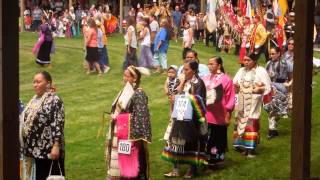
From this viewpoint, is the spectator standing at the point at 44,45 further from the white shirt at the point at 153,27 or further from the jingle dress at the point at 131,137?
the jingle dress at the point at 131,137

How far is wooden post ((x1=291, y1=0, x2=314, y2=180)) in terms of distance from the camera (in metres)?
7.63

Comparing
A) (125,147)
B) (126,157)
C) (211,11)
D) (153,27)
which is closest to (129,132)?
(125,147)

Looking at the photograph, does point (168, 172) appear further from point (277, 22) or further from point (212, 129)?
point (277, 22)

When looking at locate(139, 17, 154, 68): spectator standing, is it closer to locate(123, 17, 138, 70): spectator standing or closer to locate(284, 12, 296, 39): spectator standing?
locate(123, 17, 138, 70): spectator standing

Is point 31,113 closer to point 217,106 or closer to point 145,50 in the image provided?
point 217,106

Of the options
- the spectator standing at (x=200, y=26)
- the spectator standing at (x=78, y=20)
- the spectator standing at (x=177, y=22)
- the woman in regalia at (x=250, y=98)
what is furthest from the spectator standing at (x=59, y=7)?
the woman in regalia at (x=250, y=98)

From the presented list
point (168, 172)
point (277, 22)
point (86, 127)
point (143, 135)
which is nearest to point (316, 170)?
point (168, 172)

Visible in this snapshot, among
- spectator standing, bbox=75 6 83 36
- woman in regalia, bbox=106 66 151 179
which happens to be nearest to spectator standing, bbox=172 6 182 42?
spectator standing, bbox=75 6 83 36

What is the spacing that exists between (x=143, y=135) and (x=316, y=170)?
315 centimetres

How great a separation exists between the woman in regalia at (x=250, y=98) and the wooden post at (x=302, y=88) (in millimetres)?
2577

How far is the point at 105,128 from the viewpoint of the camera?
42.0ft

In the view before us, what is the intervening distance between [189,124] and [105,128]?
3.99 meters

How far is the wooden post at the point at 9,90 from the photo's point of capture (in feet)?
19.5

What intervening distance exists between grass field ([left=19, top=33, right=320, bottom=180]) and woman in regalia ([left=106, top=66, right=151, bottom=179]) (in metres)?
1.15
